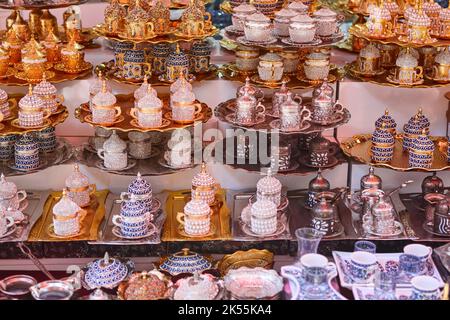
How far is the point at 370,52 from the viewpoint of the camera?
3432mm

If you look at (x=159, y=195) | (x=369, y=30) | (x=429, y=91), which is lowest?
(x=159, y=195)

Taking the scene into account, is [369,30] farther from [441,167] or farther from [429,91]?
[441,167]

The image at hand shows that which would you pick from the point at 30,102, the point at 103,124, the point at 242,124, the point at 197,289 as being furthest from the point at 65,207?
the point at 242,124

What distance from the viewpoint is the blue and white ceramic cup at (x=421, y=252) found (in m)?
2.67

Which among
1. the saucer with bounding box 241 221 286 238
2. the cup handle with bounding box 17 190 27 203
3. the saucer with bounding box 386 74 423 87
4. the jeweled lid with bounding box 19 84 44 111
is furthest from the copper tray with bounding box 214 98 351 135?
the cup handle with bounding box 17 190 27 203

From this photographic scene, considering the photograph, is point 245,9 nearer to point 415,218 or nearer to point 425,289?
point 415,218

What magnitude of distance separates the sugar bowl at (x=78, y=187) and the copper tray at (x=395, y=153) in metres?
1.03

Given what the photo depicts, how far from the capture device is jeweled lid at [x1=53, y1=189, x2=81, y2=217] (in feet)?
9.54

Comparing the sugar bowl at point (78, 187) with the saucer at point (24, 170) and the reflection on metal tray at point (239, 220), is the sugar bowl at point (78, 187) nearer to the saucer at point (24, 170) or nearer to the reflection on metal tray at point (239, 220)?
the saucer at point (24, 170)

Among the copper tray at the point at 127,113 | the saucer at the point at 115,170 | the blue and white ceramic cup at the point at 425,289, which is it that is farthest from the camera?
the saucer at the point at 115,170

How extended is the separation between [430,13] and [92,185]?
158cm

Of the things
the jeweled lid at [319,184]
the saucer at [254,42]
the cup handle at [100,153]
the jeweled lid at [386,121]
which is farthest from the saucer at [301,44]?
the cup handle at [100,153]

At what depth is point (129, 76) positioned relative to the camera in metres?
3.32
